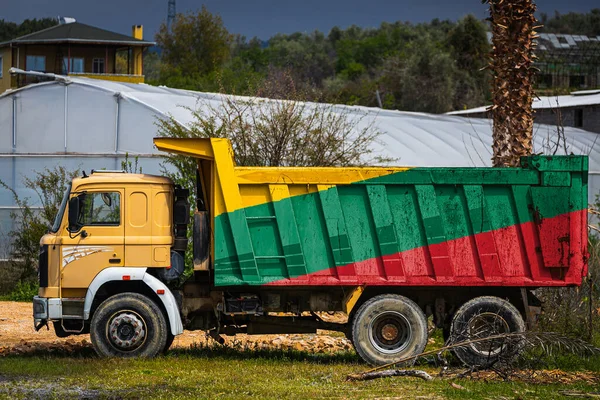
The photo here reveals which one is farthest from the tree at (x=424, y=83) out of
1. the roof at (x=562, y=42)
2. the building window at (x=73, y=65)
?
the building window at (x=73, y=65)

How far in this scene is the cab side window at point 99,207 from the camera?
13391mm

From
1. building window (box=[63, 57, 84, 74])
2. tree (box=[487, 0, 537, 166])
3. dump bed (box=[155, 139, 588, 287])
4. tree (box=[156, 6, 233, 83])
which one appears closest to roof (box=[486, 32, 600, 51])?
tree (box=[156, 6, 233, 83])

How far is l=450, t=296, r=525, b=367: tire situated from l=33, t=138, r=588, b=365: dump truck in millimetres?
20

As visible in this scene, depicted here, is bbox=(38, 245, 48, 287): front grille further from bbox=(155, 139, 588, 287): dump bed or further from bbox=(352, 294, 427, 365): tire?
bbox=(352, 294, 427, 365): tire

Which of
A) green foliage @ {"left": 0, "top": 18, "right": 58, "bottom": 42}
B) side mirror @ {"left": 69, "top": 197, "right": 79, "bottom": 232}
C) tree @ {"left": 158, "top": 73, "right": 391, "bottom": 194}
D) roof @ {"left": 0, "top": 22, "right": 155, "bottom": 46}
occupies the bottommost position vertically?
side mirror @ {"left": 69, "top": 197, "right": 79, "bottom": 232}

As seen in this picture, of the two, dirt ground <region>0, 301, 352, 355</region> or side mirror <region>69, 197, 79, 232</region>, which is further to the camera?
dirt ground <region>0, 301, 352, 355</region>

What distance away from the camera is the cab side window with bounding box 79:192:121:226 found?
43.9ft

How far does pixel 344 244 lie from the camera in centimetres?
1314

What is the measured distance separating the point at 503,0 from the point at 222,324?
792 centimetres

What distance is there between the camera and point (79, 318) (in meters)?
13.4

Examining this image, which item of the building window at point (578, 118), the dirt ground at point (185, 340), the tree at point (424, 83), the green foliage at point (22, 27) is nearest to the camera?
the dirt ground at point (185, 340)

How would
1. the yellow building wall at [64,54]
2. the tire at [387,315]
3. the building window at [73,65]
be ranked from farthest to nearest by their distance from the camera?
the building window at [73,65], the yellow building wall at [64,54], the tire at [387,315]

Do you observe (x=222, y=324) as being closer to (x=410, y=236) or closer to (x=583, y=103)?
(x=410, y=236)

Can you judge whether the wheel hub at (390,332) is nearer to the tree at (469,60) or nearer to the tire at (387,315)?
the tire at (387,315)
